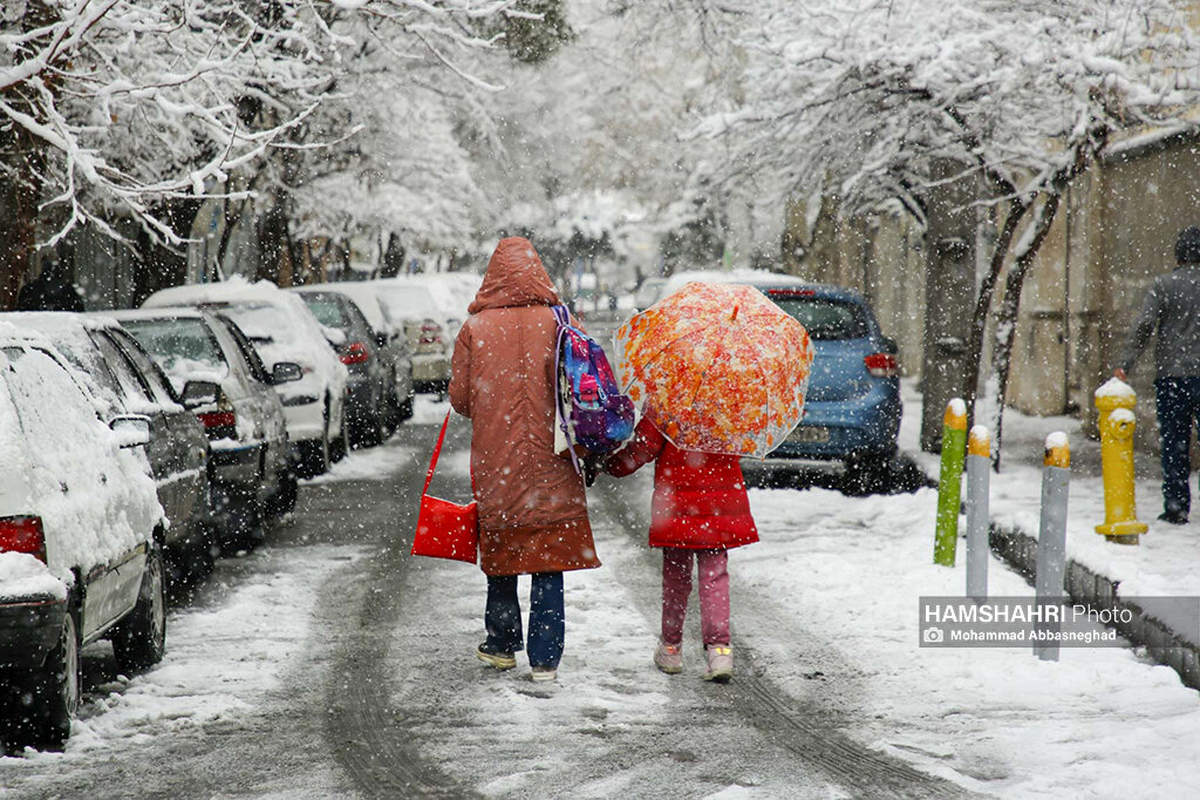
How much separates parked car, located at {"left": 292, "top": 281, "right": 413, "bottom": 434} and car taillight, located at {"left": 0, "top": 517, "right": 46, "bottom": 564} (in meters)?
12.0

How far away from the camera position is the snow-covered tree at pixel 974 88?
11.5 meters

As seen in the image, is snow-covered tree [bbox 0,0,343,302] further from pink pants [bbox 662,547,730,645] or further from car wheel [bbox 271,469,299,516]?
pink pants [bbox 662,547,730,645]

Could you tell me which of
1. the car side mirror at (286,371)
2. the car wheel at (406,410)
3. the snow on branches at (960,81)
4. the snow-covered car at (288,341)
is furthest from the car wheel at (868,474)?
the car wheel at (406,410)

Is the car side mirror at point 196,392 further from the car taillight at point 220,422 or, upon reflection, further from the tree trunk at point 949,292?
the tree trunk at point 949,292

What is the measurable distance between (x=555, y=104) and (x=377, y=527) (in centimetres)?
2912

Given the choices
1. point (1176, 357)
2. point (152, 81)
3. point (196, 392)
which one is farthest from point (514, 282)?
point (152, 81)

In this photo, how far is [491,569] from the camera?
6527 mm

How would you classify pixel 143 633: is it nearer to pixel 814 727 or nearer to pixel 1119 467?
pixel 814 727

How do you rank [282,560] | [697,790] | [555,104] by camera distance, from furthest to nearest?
[555,104], [282,560], [697,790]

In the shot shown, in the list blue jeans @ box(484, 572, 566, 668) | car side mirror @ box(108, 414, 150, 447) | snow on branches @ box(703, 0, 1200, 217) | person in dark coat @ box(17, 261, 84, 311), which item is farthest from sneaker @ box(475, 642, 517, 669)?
person in dark coat @ box(17, 261, 84, 311)

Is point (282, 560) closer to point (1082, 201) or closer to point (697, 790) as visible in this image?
point (697, 790)

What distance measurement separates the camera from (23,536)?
5363mm

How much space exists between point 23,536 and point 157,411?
2.97 m

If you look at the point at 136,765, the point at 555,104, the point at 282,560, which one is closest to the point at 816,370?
the point at 282,560
